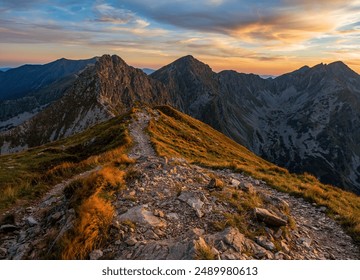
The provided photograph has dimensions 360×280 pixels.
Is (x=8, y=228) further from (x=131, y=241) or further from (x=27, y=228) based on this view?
(x=131, y=241)

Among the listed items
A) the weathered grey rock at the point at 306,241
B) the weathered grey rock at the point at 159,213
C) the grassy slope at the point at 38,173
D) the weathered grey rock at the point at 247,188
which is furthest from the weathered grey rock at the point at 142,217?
the grassy slope at the point at 38,173

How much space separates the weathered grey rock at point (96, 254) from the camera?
28.2 ft

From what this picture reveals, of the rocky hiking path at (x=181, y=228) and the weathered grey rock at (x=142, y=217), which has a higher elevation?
the weathered grey rock at (x=142, y=217)

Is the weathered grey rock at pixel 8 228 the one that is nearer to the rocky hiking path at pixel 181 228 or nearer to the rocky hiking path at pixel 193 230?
the rocky hiking path at pixel 181 228

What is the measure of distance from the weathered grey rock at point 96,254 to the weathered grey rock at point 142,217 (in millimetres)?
1813

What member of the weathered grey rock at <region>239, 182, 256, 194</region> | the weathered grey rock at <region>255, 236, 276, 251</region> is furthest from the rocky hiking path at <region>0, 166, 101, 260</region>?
the weathered grey rock at <region>239, 182, 256, 194</region>

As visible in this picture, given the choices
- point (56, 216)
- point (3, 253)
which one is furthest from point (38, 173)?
point (3, 253)

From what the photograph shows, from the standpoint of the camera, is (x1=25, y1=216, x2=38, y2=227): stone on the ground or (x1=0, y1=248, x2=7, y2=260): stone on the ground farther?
(x1=25, y1=216, x2=38, y2=227): stone on the ground

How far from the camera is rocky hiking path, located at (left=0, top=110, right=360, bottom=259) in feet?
29.9

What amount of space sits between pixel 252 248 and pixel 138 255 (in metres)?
3.97

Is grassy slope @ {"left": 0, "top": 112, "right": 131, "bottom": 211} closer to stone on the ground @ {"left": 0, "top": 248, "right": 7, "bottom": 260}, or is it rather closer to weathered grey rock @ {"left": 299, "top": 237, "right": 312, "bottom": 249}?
stone on the ground @ {"left": 0, "top": 248, "right": 7, "bottom": 260}

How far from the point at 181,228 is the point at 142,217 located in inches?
61.7

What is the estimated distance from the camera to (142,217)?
1068cm

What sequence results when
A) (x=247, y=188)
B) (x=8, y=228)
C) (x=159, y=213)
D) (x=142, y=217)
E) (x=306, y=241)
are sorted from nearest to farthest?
(x=142, y=217) < (x=159, y=213) < (x=306, y=241) < (x=8, y=228) < (x=247, y=188)
